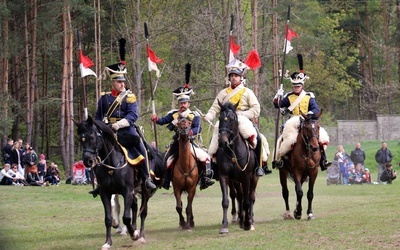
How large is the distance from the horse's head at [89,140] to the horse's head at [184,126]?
3.19 meters

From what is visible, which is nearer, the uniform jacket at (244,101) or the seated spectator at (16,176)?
the uniform jacket at (244,101)

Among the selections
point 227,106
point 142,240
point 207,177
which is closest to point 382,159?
point 207,177

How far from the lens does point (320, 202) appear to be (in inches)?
995

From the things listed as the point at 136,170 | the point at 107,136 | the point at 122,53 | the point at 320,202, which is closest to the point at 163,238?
the point at 136,170

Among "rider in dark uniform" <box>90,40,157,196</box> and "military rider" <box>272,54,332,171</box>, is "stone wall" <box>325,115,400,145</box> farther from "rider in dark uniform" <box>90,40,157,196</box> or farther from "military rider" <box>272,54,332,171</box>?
"rider in dark uniform" <box>90,40,157,196</box>

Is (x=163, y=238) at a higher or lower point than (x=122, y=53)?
lower

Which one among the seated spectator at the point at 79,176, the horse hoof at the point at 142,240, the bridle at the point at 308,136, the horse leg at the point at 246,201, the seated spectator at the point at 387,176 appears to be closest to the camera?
the horse hoof at the point at 142,240

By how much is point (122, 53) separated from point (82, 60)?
5.67 meters

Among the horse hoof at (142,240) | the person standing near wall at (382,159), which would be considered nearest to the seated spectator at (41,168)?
the person standing near wall at (382,159)

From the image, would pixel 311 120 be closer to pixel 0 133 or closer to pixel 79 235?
pixel 79 235

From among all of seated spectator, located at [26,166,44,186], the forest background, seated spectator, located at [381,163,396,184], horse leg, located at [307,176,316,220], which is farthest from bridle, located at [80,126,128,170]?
seated spectator, located at [381,163,396,184]

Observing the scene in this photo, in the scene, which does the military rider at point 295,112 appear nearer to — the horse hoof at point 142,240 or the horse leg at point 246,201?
the horse leg at point 246,201

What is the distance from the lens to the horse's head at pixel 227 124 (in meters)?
15.9

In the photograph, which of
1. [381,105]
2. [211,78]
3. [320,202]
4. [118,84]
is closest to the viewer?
[118,84]
